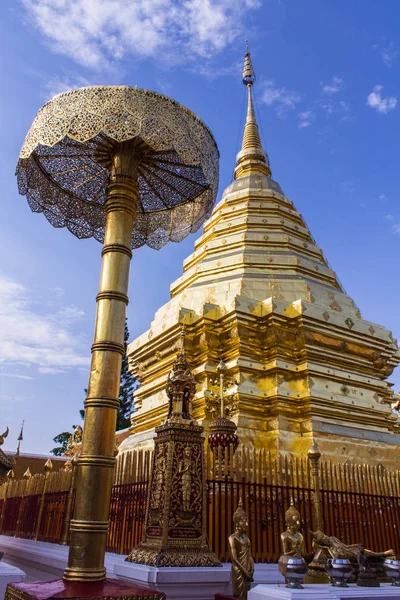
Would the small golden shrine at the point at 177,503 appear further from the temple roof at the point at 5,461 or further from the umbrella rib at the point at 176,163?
the temple roof at the point at 5,461

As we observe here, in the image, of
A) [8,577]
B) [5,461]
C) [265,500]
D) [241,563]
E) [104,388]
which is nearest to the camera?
[104,388]

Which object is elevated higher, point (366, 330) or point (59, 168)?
point (366, 330)

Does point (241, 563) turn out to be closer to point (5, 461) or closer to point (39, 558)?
point (39, 558)

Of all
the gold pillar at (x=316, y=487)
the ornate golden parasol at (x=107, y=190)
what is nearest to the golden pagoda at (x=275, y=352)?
the gold pillar at (x=316, y=487)

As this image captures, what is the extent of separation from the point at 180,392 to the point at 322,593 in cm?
315

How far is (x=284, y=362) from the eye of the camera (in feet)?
43.4

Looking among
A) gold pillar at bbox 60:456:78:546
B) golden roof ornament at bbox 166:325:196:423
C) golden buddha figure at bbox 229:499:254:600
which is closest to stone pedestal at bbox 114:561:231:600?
golden buddha figure at bbox 229:499:254:600

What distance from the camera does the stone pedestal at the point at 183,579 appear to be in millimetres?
5191

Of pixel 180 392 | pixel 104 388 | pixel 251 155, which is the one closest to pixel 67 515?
pixel 180 392

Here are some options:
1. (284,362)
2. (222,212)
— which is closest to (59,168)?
(284,362)

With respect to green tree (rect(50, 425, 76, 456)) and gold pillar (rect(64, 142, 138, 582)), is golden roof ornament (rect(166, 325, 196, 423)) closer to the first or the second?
gold pillar (rect(64, 142, 138, 582))

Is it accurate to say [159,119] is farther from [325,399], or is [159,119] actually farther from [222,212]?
[222,212]

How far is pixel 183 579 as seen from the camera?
5.27 m

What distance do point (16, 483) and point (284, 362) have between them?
748cm
